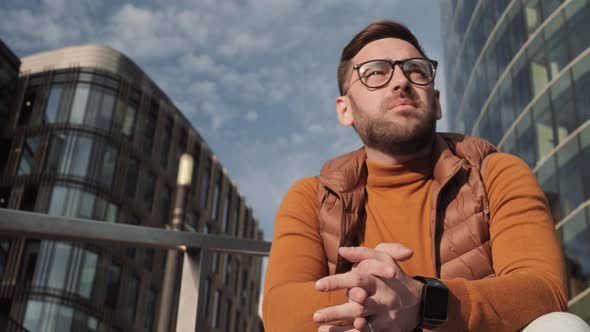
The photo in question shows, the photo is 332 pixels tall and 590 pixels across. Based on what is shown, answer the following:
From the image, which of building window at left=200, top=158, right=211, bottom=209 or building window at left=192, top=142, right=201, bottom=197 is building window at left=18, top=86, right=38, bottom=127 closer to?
building window at left=192, top=142, right=201, bottom=197

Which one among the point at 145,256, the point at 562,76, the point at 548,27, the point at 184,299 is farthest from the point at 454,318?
the point at 145,256

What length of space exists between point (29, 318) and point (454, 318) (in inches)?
1108

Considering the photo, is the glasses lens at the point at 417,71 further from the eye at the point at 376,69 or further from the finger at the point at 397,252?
the finger at the point at 397,252

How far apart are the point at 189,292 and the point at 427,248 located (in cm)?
124

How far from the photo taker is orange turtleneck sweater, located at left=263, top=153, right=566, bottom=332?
175 centimetres

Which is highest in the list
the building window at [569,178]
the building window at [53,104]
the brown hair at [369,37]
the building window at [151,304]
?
the building window at [53,104]

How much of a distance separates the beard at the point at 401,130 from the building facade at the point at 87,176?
80.8 feet

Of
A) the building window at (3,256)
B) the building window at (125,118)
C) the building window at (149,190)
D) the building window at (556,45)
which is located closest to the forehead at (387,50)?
the building window at (556,45)

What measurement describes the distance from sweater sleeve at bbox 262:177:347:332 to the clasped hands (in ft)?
0.86

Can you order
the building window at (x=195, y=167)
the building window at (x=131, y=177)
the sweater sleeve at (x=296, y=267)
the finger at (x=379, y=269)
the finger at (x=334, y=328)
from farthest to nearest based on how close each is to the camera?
the building window at (x=195, y=167)
the building window at (x=131, y=177)
the sweater sleeve at (x=296, y=267)
the finger at (x=334, y=328)
the finger at (x=379, y=269)

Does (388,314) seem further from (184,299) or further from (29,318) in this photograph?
(29,318)

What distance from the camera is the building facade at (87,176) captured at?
26781mm

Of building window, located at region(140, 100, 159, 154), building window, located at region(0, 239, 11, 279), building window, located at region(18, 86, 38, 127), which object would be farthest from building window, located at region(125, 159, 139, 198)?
Answer: building window, located at region(0, 239, 11, 279)

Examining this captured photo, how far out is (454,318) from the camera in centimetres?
169
